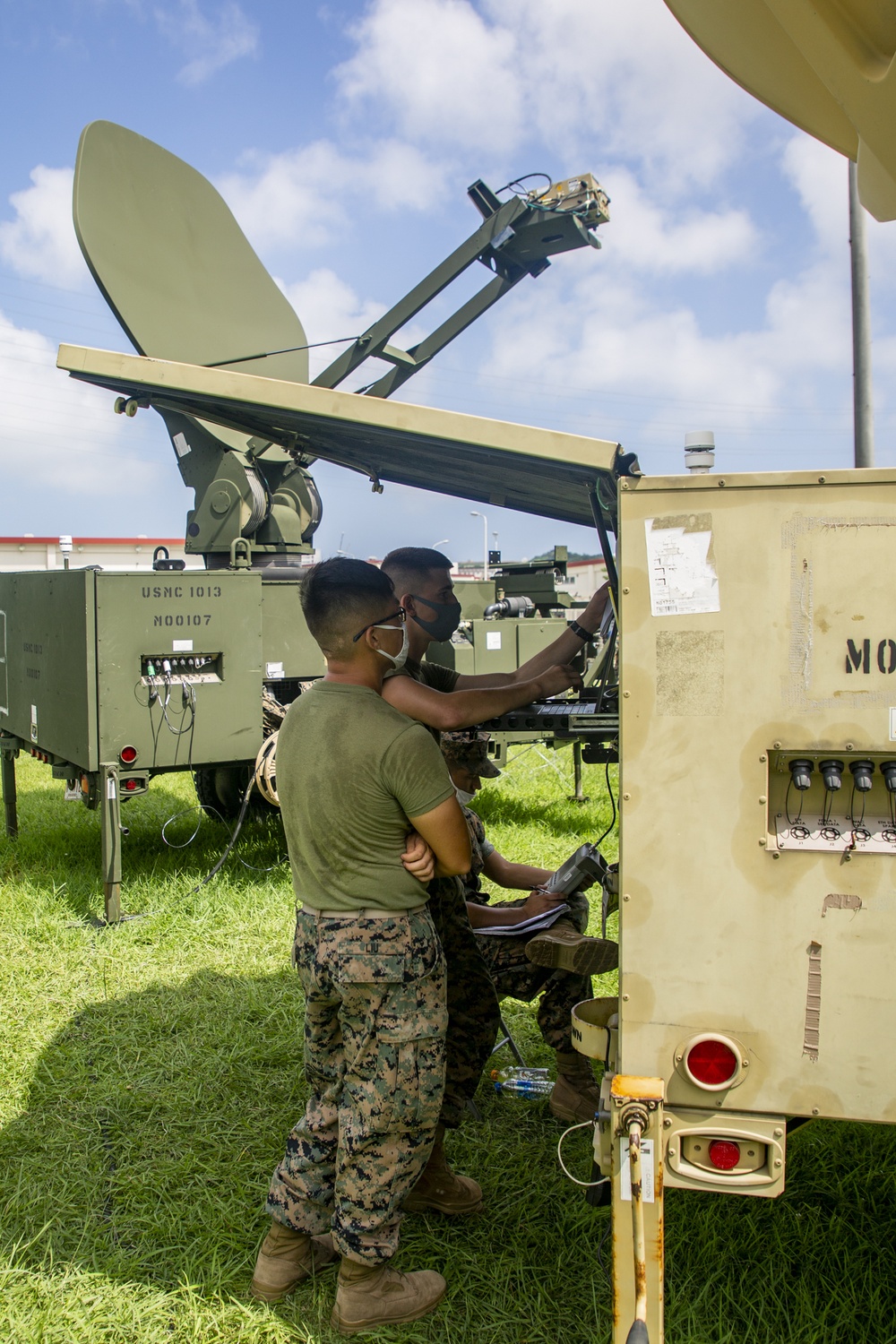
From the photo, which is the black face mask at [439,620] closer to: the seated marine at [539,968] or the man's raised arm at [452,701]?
the man's raised arm at [452,701]

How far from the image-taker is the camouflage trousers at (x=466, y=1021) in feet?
10.6

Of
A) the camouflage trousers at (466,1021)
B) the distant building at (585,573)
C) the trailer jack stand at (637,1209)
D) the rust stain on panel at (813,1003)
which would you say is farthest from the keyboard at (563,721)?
the distant building at (585,573)

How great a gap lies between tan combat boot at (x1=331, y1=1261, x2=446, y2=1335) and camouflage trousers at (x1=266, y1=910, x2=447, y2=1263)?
70mm

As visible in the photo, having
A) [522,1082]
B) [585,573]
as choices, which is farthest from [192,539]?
[585,573]

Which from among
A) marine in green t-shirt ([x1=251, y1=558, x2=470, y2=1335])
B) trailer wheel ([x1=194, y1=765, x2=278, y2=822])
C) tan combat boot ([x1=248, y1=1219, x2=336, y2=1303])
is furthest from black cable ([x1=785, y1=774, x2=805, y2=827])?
trailer wheel ([x1=194, y1=765, x2=278, y2=822])

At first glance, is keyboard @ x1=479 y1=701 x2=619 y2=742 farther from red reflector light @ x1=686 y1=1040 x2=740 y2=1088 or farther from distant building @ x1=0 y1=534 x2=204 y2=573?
distant building @ x1=0 y1=534 x2=204 y2=573

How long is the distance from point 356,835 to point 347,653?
1.57ft

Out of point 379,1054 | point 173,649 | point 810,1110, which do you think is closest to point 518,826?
point 173,649

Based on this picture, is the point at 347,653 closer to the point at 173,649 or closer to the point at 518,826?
the point at 173,649

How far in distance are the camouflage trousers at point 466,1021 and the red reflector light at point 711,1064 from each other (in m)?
1.26

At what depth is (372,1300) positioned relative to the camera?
2617 millimetres

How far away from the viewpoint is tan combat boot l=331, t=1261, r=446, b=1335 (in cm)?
260

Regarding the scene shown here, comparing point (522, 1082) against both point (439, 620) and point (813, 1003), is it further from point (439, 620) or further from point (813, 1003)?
point (813, 1003)

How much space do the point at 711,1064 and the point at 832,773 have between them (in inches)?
24.7
